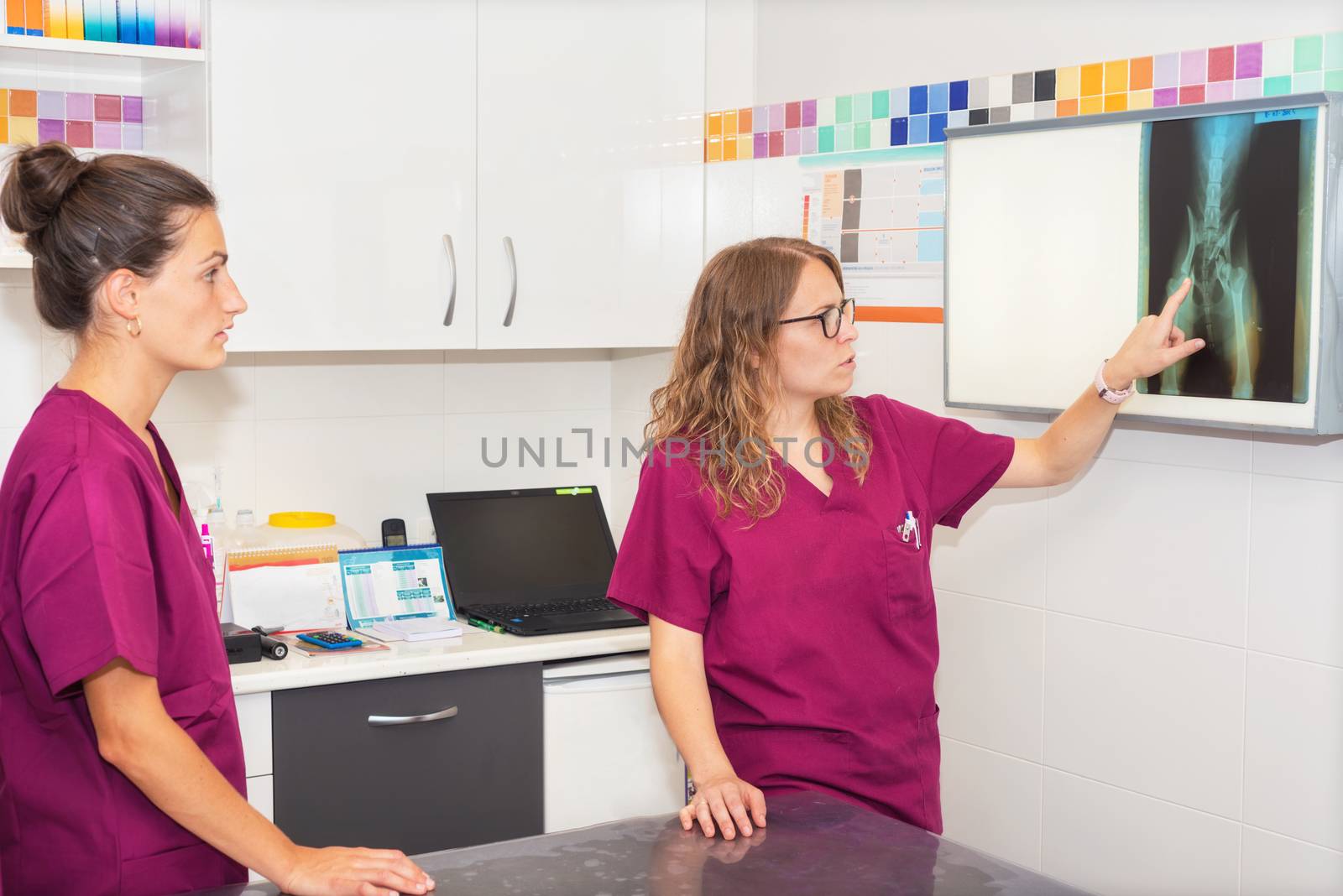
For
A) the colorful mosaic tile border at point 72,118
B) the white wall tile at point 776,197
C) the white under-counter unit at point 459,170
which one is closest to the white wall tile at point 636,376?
the white under-counter unit at point 459,170

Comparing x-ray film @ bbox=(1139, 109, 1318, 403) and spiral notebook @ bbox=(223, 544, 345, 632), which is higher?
x-ray film @ bbox=(1139, 109, 1318, 403)

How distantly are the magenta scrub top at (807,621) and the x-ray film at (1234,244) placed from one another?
19.4 inches

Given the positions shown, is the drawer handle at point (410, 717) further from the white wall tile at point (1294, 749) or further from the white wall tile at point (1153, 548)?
the white wall tile at point (1294, 749)

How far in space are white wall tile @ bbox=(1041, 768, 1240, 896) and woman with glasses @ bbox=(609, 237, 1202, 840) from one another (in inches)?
18.3

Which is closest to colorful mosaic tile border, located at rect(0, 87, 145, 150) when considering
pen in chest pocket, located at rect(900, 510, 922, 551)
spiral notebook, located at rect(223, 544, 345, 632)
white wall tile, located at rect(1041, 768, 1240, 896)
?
spiral notebook, located at rect(223, 544, 345, 632)

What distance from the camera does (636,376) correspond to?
3.09 m

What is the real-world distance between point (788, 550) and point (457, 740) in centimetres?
96

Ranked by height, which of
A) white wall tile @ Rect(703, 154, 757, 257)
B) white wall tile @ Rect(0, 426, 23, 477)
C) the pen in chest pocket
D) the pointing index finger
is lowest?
the pen in chest pocket

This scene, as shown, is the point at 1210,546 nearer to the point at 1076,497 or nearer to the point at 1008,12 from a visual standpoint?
the point at 1076,497

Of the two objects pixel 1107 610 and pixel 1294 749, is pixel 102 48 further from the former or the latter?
pixel 1294 749

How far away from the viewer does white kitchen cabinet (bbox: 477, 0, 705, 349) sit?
264cm

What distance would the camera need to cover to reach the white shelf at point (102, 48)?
219 cm

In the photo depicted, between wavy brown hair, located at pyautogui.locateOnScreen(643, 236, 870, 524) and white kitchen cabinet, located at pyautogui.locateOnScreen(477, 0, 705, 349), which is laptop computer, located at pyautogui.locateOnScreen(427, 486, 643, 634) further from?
wavy brown hair, located at pyautogui.locateOnScreen(643, 236, 870, 524)

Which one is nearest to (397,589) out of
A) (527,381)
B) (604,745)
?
(604,745)
